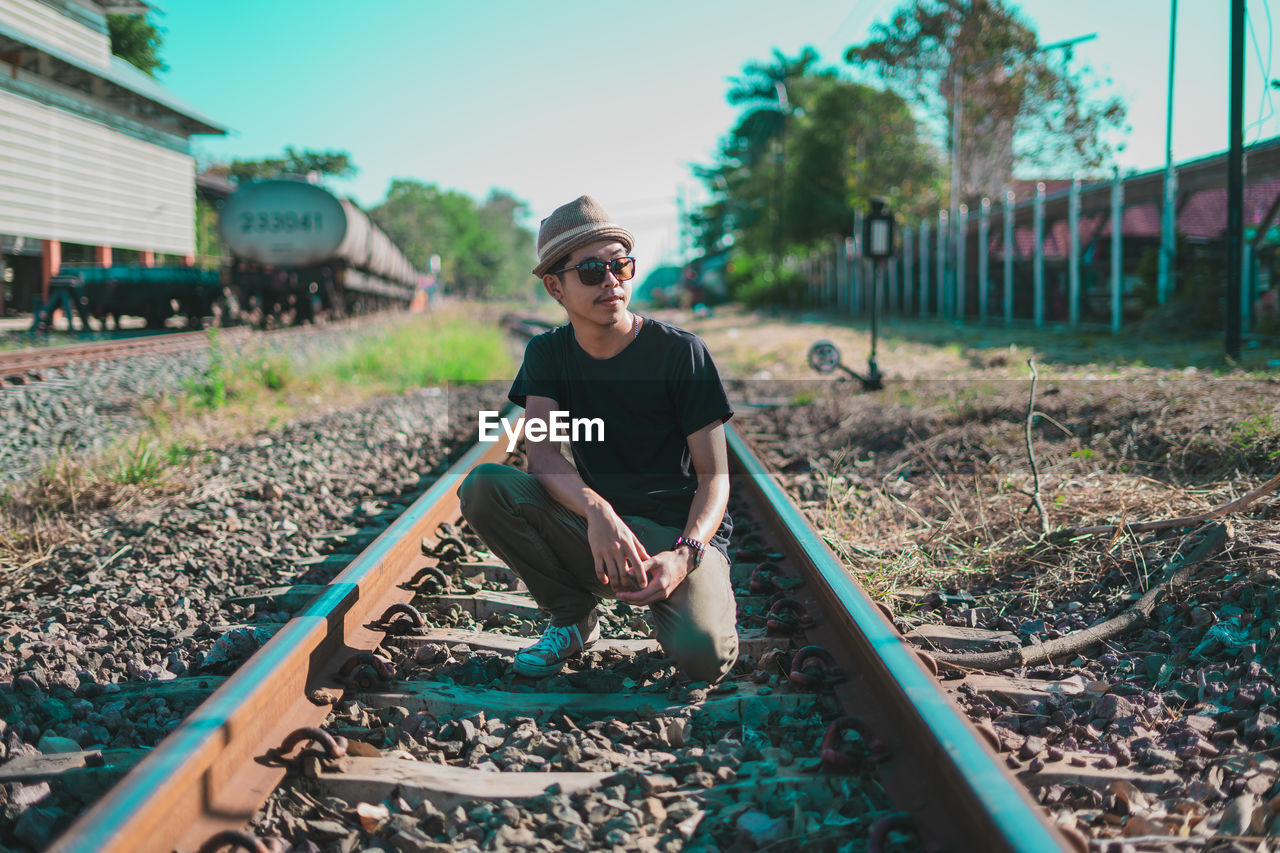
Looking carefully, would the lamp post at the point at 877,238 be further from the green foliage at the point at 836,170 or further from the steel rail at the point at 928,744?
the green foliage at the point at 836,170

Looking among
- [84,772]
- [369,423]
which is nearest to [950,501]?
[84,772]

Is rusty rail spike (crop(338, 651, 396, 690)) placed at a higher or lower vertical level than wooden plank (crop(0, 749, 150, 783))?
higher

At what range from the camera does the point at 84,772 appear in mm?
2121

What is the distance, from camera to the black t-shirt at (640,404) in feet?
9.36

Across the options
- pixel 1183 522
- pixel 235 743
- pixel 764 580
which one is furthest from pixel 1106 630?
pixel 235 743

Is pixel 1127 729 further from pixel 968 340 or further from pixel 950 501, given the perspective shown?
pixel 968 340

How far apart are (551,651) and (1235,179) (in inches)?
372

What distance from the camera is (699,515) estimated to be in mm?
2744

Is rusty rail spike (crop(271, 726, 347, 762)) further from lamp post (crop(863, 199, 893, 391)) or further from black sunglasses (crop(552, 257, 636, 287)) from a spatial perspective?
lamp post (crop(863, 199, 893, 391))

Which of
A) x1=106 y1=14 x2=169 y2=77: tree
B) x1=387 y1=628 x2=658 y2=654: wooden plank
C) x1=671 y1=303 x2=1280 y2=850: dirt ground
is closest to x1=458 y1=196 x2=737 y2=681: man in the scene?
x1=387 y1=628 x2=658 y2=654: wooden plank

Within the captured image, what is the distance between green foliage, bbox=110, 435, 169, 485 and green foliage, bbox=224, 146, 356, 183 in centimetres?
5785

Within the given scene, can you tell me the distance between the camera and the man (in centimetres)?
263

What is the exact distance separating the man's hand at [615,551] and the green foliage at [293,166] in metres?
61.3

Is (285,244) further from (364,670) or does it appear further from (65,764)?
(65,764)
